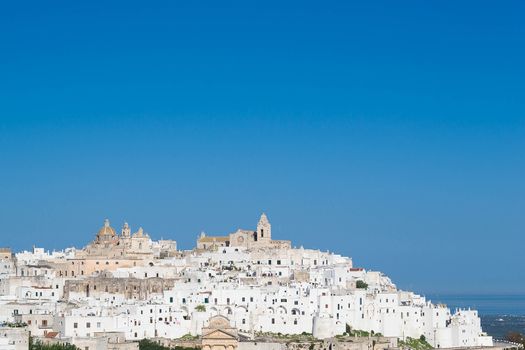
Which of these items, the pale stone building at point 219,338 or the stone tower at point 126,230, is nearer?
the pale stone building at point 219,338

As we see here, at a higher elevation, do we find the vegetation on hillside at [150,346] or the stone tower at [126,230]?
the stone tower at [126,230]

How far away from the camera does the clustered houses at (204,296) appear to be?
240 ft

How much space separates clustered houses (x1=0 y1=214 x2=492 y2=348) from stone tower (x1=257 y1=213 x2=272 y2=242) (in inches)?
108

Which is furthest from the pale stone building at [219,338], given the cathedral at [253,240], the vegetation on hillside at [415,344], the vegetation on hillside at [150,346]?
the cathedral at [253,240]

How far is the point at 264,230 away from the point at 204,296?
824 inches

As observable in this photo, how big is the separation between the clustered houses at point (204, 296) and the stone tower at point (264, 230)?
2.75 meters

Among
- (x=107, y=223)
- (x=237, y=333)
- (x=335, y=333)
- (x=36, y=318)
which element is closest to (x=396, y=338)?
(x=335, y=333)

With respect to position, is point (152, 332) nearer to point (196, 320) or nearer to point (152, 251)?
point (196, 320)

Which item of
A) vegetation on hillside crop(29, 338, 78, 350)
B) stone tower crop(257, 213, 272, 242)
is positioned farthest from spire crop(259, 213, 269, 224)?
vegetation on hillside crop(29, 338, 78, 350)

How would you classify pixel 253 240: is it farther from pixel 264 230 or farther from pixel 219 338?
pixel 219 338

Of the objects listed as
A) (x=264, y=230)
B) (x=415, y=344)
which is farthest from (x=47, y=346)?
(x=264, y=230)

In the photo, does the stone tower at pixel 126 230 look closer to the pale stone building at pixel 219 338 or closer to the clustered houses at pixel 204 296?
the clustered houses at pixel 204 296

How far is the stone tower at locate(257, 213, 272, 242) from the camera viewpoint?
316ft

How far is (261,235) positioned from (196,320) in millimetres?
22557
